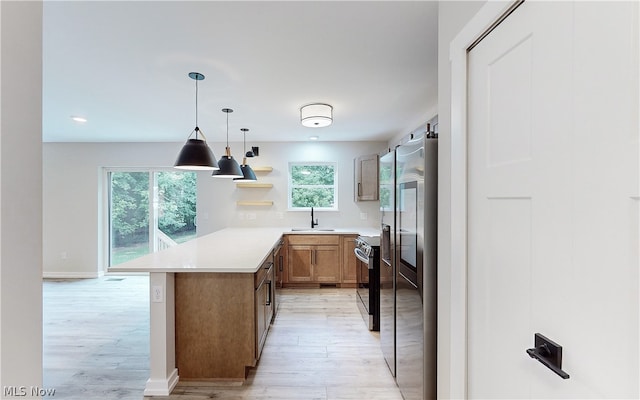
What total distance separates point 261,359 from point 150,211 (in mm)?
3923

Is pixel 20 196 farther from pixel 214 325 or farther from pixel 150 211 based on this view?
pixel 150 211

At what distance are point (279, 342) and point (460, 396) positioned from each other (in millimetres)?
1906

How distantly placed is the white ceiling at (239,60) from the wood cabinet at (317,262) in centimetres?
187

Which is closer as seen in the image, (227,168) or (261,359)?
(261,359)

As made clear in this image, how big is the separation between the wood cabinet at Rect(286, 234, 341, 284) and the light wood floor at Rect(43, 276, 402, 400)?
50 cm

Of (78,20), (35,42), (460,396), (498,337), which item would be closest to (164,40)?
(78,20)

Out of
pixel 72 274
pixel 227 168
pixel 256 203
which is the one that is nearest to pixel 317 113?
pixel 227 168

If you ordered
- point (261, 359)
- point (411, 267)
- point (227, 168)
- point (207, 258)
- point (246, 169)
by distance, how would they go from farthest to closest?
point (246, 169)
point (227, 168)
point (261, 359)
point (207, 258)
point (411, 267)

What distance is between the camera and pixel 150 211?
527cm

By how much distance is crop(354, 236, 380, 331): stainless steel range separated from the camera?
9.94 feet

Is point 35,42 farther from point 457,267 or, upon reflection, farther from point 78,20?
point 457,267

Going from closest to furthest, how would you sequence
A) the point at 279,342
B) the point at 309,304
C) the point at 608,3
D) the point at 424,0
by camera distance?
the point at 608,3 → the point at 424,0 → the point at 279,342 → the point at 309,304

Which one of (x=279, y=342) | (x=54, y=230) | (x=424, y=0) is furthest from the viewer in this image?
(x=54, y=230)

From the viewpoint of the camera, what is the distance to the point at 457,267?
4.09 feet
